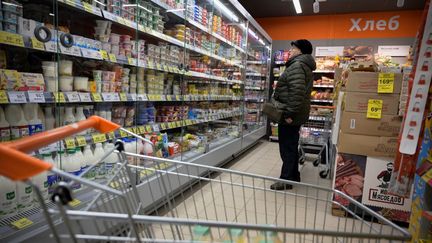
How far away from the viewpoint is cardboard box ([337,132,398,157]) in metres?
2.53

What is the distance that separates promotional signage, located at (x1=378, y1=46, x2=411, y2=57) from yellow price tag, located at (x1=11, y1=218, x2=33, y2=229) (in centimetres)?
714

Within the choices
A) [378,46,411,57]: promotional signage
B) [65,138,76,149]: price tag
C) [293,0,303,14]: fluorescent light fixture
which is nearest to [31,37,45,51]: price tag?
[65,138,76,149]: price tag

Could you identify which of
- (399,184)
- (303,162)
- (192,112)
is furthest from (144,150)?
(303,162)

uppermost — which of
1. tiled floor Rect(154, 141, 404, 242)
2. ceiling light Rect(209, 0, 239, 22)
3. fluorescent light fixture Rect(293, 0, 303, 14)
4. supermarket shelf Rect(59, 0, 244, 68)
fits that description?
fluorescent light fixture Rect(293, 0, 303, 14)

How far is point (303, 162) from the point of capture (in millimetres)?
4742

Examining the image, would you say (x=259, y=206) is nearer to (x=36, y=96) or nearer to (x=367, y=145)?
(x=367, y=145)

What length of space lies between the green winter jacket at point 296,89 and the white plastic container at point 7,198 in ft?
8.43

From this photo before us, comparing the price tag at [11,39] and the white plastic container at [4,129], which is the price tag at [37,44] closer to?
the price tag at [11,39]

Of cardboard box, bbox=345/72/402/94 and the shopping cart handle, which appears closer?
the shopping cart handle

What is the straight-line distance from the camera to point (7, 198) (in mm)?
1467

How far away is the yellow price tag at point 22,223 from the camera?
142 cm

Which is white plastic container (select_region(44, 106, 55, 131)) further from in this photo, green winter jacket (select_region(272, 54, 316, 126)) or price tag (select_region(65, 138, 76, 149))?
green winter jacket (select_region(272, 54, 316, 126))

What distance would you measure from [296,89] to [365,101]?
2.47ft

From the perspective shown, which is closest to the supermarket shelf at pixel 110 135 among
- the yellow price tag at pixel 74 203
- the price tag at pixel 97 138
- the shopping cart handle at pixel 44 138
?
the price tag at pixel 97 138
